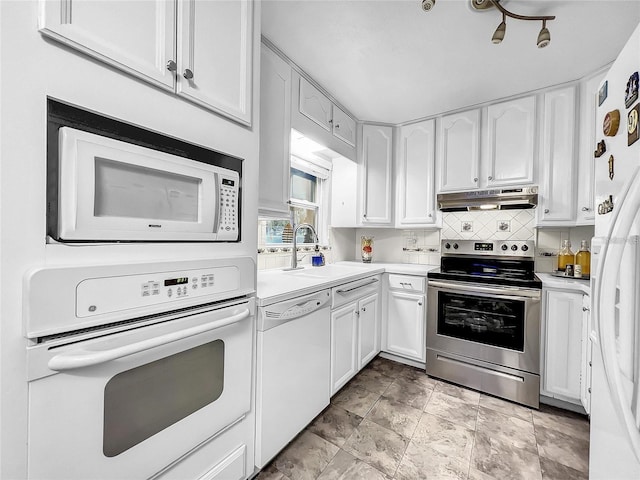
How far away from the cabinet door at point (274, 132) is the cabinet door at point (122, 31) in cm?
71

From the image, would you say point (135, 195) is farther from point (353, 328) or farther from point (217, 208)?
point (353, 328)

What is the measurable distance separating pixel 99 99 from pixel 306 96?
1.48 metres

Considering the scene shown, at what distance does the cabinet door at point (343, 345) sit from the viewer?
6.07ft

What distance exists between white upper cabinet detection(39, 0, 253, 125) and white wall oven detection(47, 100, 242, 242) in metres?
0.17

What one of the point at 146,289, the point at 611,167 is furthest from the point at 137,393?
the point at 611,167

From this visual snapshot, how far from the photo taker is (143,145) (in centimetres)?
84

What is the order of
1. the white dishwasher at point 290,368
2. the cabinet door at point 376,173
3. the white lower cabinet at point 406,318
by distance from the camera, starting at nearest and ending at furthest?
the white dishwasher at point 290,368, the white lower cabinet at point 406,318, the cabinet door at point 376,173

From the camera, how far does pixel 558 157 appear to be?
6.91 feet

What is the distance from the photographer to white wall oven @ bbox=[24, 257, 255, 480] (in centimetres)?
66

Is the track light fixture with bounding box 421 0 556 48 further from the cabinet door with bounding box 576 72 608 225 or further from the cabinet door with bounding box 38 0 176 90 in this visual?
the cabinet door with bounding box 38 0 176 90

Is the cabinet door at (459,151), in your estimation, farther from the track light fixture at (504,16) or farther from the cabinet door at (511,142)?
the track light fixture at (504,16)

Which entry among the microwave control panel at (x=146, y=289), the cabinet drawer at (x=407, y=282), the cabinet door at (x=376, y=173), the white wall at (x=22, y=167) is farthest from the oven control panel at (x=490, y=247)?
the white wall at (x=22, y=167)

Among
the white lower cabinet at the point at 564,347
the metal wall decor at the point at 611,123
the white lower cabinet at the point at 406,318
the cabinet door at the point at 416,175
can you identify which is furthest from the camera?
the cabinet door at the point at 416,175

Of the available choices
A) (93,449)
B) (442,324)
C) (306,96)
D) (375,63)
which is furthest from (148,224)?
(442,324)
